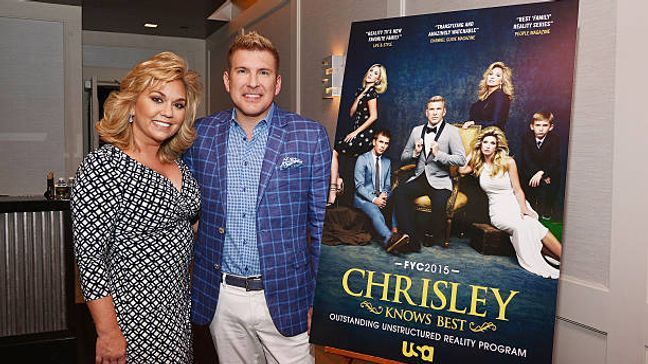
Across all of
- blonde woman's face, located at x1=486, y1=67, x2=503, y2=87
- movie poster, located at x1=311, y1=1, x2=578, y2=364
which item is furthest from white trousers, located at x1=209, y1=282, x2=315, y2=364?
blonde woman's face, located at x1=486, y1=67, x2=503, y2=87

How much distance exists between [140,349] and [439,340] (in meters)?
0.95

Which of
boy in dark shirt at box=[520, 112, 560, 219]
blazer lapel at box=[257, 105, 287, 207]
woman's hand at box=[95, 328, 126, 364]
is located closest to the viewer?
boy in dark shirt at box=[520, 112, 560, 219]

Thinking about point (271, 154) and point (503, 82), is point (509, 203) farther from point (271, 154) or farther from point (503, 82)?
point (271, 154)

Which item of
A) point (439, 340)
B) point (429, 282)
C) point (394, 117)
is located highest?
point (394, 117)

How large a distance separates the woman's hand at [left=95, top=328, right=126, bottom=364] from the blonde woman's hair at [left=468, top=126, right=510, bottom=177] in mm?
1190

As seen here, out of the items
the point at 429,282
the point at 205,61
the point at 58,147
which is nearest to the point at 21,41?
the point at 58,147

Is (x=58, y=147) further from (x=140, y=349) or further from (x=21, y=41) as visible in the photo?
(x=140, y=349)

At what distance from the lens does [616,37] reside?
5.73 ft

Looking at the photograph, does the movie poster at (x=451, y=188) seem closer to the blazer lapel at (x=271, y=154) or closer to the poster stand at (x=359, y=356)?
the poster stand at (x=359, y=356)

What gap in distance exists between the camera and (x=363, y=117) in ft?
6.15

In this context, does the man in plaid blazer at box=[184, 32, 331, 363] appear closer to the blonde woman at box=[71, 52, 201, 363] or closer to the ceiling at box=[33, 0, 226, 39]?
the blonde woman at box=[71, 52, 201, 363]

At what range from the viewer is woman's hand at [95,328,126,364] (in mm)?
1833

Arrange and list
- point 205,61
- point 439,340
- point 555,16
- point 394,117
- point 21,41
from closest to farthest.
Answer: point 555,16
point 439,340
point 394,117
point 21,41
point 205,61

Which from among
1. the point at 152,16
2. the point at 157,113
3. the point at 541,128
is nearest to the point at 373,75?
the point at 541,128
